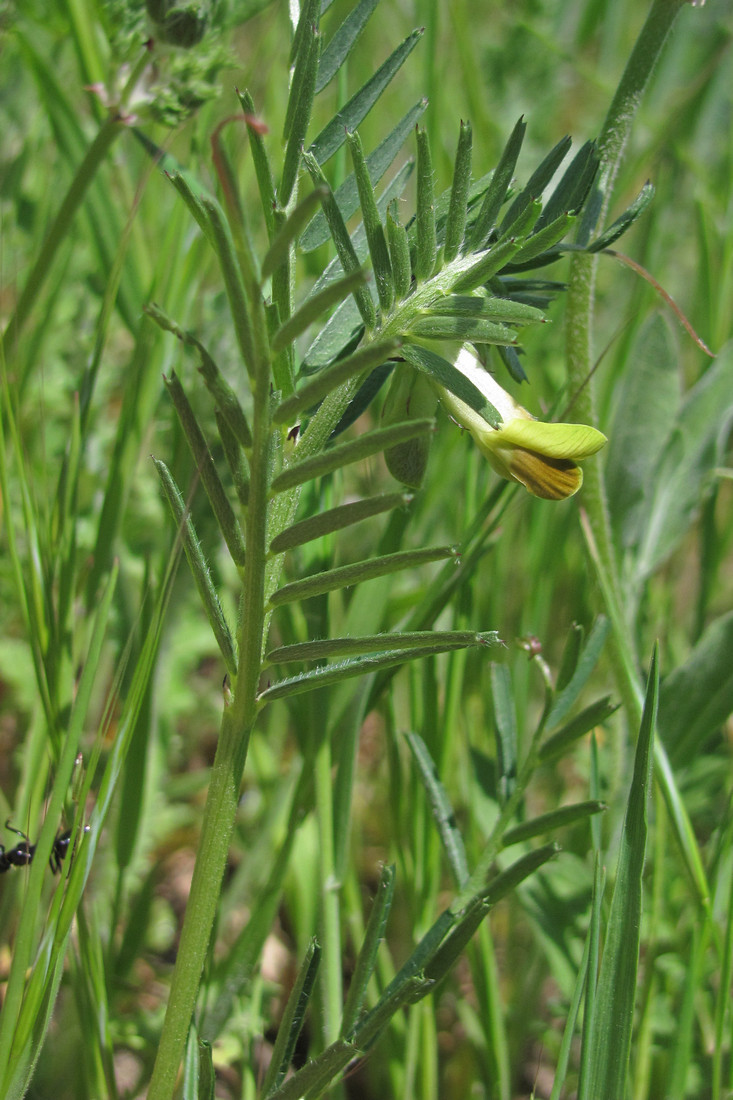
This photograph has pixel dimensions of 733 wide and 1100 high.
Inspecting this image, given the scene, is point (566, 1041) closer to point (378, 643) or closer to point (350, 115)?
point (378, 643)

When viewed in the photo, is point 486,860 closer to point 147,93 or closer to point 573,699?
point 573,699

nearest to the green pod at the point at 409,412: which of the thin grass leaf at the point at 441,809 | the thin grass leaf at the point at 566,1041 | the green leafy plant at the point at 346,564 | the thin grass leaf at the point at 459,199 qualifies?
the green leafy plant at the point at 346,564

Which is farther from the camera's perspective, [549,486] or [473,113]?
[473,113]

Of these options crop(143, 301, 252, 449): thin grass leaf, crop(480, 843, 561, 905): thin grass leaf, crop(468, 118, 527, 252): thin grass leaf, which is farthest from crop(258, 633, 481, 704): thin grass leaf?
crop(468, 118, 527, 252): thin grass leaf

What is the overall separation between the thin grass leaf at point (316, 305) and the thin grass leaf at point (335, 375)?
0.11ft

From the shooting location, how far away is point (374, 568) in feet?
2.36

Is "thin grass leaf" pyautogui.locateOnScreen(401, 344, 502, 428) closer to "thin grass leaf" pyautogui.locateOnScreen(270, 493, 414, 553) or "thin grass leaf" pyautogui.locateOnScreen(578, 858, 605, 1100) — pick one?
"thin grass leaf" pyautogui.locateOnScreen(270, 493, 414, 553)

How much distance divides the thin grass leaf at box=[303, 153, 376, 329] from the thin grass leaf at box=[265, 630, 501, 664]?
273 millimetres

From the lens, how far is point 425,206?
78 cm

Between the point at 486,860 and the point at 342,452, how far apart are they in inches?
21.1

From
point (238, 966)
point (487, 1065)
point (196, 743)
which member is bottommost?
point (487, 1065)

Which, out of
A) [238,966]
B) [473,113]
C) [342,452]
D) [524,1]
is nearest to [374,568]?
[342,452]

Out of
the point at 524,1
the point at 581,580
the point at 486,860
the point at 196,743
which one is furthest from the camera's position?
the point at 524,1

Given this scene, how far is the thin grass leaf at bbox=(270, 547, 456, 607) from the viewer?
673mm
